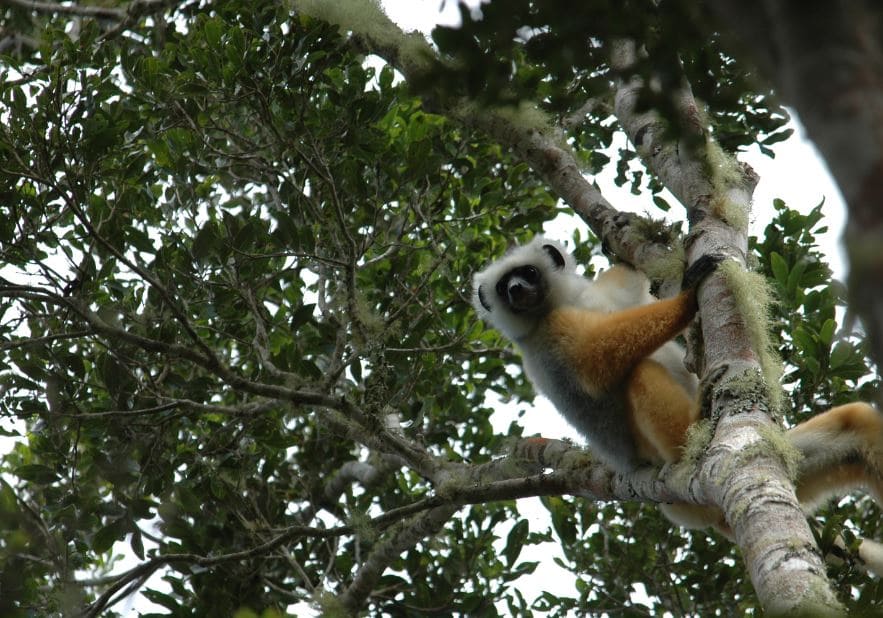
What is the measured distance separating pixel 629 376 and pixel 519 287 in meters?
1.22

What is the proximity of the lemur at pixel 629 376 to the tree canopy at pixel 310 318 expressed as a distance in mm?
304

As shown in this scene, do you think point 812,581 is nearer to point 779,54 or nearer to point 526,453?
point 779,54

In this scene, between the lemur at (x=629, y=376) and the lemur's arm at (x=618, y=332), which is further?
the lemur at (x=629, y=376)

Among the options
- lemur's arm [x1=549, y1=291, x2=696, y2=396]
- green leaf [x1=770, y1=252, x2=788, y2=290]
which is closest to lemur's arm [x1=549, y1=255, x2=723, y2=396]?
lemur's arm [x1=549, y1=291, x2=696, y2=396]

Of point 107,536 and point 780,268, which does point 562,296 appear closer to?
point 780,268

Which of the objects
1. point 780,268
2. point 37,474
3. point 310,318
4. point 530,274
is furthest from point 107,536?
point 780,268

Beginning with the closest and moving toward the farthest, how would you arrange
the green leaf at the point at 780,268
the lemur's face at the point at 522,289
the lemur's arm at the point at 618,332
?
the lemur's arm at the point at 618,332 → the green leaf at the point at 780,268 → the lemur's face at the point at 522,289

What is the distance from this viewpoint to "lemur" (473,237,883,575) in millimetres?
4281

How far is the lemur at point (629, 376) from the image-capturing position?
14.0 ft

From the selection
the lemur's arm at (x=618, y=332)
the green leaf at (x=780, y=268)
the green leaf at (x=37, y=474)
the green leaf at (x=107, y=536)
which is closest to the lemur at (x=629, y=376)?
the lemur's arm at (x=618, y=332)

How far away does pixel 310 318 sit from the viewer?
6.16 meters

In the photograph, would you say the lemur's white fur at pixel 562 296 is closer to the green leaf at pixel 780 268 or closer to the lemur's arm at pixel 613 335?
the lemur's arm at pixel 613 335

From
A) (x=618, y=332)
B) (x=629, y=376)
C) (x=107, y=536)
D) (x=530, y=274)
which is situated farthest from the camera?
(x=530, y=274)

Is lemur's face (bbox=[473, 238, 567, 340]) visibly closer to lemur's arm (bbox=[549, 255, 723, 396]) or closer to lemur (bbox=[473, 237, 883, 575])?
lemur (bbox=[473, 237, 883, 575])
